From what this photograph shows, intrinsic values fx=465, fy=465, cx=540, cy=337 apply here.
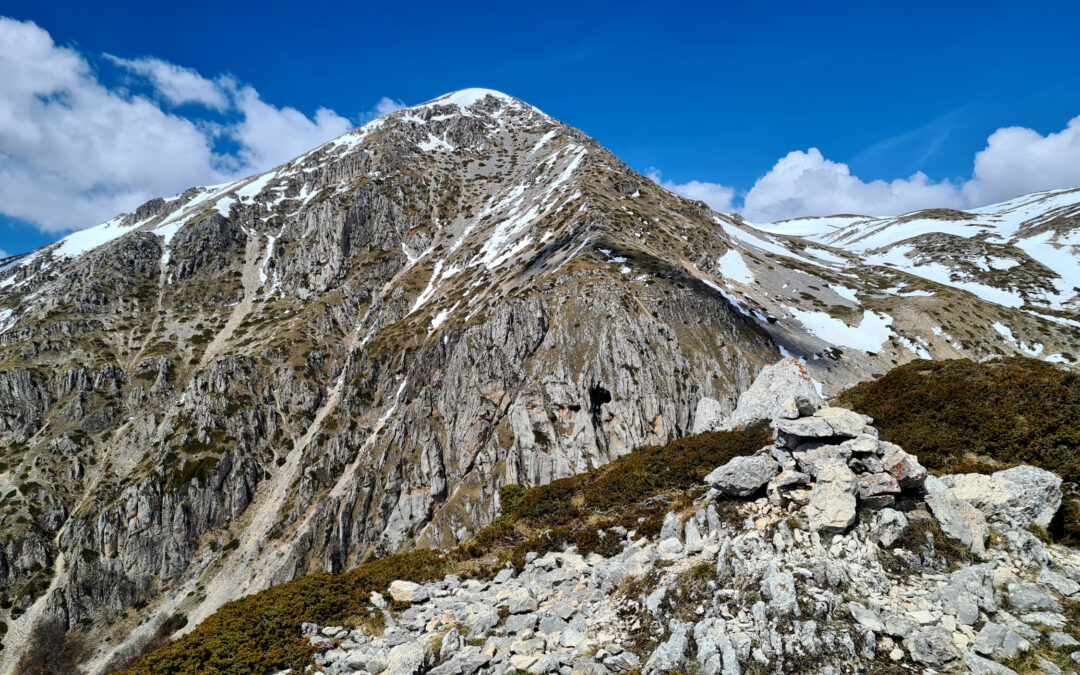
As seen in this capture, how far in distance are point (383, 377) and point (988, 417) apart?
300 feet

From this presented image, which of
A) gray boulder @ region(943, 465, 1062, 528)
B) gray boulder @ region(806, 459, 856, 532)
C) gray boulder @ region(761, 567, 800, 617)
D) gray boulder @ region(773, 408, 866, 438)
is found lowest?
gray boulder @ region(761, 567, 800, 617)

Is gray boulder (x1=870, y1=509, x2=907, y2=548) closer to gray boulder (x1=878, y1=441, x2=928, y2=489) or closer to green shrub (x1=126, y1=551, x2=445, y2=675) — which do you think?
gray boulder (x1=878, y1=441, x2=928, y2=489)

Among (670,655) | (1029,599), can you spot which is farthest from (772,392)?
(670,655)

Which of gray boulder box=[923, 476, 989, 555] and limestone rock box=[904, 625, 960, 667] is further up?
gray boulder box=[923, 476, 989, 555]

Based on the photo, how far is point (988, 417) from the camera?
18344 millimetres

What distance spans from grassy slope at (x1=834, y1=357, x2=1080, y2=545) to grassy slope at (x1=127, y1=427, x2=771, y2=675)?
19.2 feet

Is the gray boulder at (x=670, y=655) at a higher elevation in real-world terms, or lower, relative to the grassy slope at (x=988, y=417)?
lower

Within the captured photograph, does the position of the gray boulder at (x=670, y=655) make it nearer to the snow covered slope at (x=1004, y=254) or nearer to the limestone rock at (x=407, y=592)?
the limestone rock at (x=407, y=592)

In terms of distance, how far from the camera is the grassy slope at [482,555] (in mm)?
14219

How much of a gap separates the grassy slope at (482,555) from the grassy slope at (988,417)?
19.2 feet

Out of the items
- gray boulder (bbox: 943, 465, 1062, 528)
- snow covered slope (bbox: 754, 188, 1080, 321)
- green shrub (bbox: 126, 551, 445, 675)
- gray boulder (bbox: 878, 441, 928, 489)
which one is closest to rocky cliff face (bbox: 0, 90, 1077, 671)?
gray boulder (bbox: 878, 441, 928, 489)

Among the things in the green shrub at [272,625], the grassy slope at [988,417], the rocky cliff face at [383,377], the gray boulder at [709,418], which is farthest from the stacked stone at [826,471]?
the rocky cliff face at [383,377]

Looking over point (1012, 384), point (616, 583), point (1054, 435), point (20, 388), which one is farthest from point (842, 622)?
point (20, 388)

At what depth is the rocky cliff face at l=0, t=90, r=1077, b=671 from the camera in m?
64.2
